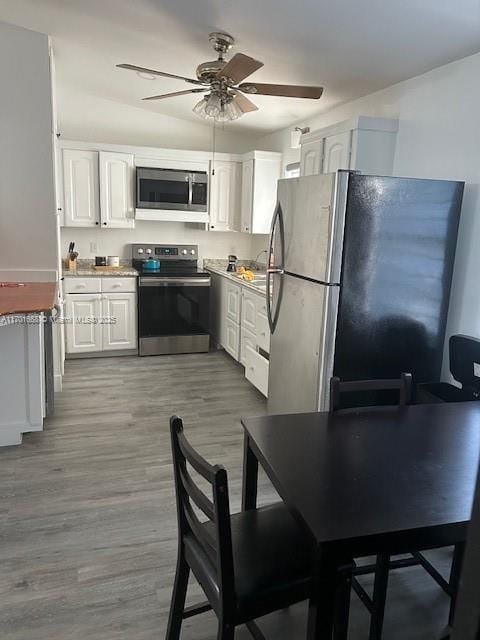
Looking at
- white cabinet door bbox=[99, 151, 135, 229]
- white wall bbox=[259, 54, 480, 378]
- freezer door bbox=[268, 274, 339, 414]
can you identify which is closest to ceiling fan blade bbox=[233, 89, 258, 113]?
white wall bbox=[259, 54, 480, 378]

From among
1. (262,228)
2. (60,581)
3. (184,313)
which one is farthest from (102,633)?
(262,228)

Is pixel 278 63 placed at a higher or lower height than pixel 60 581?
higher

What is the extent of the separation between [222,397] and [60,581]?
7.26 ft

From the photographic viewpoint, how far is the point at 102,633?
1755mm

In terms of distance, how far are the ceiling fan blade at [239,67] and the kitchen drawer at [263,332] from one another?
186 centimetres

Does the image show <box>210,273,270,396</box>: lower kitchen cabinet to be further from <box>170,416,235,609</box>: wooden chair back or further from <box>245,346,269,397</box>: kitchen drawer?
<box>170,416,235,609</box>: wooden chair back

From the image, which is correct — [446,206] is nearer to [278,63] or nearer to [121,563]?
[278,63]

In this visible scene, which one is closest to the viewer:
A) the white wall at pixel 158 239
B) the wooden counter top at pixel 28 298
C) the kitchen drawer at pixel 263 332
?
the wooden counter top at pixel 28 298

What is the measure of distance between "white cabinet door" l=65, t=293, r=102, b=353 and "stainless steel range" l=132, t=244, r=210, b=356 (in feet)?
1.41

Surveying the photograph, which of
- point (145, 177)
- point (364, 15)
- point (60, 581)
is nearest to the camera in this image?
point (60, 581)

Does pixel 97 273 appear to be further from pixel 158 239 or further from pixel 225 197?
pixel 225 197

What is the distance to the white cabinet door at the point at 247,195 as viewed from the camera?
204 inches

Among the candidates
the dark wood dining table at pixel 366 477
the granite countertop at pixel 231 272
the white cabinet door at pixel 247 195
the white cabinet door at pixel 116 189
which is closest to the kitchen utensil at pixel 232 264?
the granite countertop at pixel 231 272

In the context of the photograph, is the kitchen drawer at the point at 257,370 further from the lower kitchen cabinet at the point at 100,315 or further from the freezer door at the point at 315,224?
the lower kitchen cabinet at the point at 100,315
